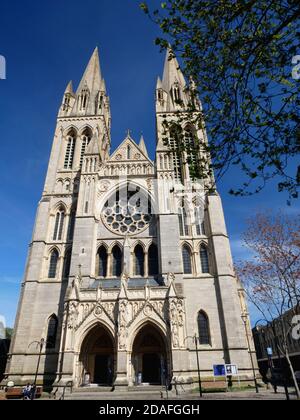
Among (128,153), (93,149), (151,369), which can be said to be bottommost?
(151,369)

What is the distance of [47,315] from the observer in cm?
2275

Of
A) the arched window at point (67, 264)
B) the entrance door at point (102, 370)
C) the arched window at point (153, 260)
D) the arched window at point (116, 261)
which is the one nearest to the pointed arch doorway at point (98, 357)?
the entrance door at point (102, 370)

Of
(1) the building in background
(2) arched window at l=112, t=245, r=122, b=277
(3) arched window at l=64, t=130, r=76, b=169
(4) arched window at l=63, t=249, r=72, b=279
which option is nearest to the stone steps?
(2) arched window at l=112, t=245, r=122, b=277

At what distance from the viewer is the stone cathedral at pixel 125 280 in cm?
1989

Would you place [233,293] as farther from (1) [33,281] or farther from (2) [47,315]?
(1) [33,281]

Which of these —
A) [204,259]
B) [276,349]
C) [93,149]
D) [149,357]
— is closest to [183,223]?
[204,259]

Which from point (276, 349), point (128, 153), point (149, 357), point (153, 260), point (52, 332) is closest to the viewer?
point (149, 357)

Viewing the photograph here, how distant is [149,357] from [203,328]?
15.8 ft

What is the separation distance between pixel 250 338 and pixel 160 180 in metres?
16.3

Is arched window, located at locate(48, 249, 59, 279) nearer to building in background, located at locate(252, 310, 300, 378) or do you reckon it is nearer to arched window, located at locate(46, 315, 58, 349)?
Result: arched window, located at locate(46, 315, 58, 349)

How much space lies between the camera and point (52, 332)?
22.4m

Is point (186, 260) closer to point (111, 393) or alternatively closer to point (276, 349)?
point (111, 393)

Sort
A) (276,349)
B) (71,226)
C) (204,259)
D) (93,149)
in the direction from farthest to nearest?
1. (276,349)
2. (93,149)
3. (71,226)
4. (204,259)

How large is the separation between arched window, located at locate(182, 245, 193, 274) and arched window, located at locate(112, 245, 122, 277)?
575 cm
